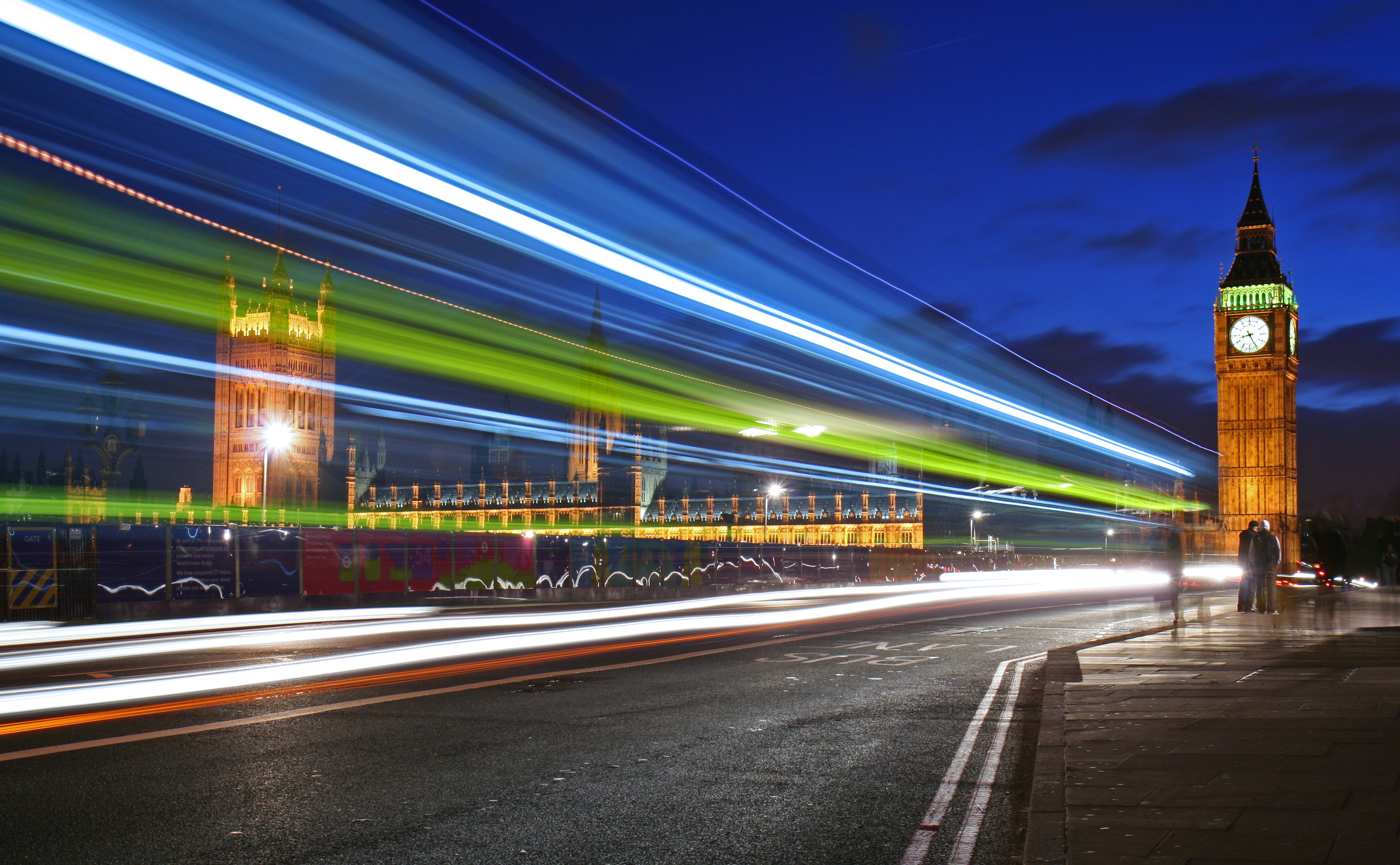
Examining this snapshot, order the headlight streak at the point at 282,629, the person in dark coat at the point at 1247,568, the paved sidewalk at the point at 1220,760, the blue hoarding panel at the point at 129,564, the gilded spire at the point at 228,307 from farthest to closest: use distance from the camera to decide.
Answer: the gilded spire at the point at 228,307 → the blue hoarding panel at the point at 129,564 → the person in dark coat at the point at 1247,568 → the headlight streak at the point at 282,629 → the paved sidewalk at the point at 1220,760

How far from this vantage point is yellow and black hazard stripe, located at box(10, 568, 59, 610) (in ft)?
68.8

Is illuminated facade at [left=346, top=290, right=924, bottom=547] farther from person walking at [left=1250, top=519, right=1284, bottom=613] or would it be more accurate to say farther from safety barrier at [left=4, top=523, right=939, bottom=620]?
person walking at [left=1250, top=519, right=1284, bottom=613]

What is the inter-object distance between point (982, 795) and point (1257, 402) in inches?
5051

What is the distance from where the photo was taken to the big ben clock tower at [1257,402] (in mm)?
120312

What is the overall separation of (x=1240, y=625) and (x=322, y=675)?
1471cm

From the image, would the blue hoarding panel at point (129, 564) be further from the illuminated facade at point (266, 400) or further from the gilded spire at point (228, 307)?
the gilded spire at point (228, 307)

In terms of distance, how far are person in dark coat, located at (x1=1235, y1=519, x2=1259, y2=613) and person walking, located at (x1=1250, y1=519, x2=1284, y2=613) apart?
6 cm

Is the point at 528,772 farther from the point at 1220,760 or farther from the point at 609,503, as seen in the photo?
the point at 609,503

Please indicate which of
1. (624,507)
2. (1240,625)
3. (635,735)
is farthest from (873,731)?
(624,507)

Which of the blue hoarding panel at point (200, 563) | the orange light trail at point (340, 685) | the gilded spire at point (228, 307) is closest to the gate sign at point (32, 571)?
the blue hoarding panel at point (200, 563)

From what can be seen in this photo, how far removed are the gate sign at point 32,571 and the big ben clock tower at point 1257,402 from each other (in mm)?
118163

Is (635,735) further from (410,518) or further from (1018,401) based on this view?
(410,518)

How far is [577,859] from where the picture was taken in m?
5.52

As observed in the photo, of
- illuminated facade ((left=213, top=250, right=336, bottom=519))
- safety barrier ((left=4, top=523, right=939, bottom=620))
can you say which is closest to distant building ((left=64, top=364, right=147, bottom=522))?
illuminated facade ((left=213, top=250, right=336, bottom=519))
